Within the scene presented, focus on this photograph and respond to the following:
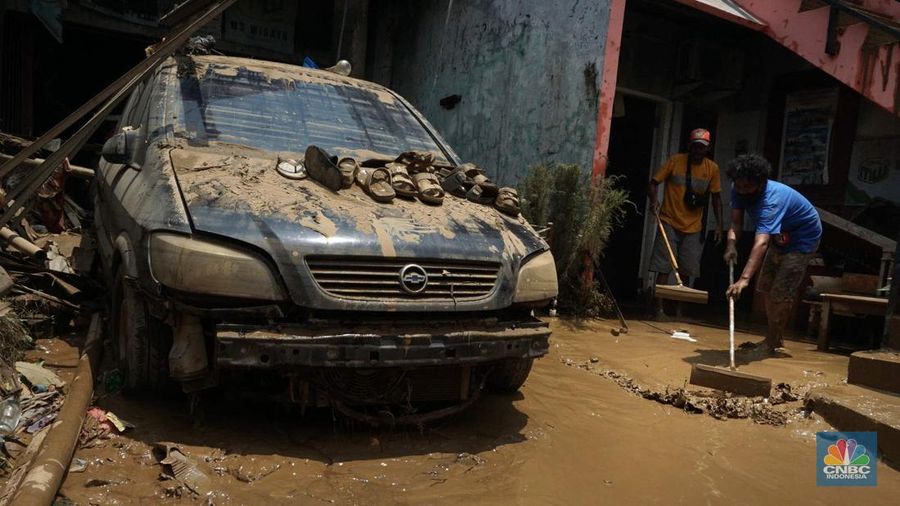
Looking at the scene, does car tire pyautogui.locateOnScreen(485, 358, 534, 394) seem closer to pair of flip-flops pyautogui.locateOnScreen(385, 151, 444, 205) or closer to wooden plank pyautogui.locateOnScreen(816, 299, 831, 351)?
pair of flip-flops pyautogui.locateOnScreen(385, 151, 444, 205)

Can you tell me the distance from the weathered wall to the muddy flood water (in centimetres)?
355

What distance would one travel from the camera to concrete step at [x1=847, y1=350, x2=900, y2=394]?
159 inches

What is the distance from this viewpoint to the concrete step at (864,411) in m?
3.29

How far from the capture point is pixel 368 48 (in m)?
10.9

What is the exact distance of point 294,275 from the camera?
8.52ft

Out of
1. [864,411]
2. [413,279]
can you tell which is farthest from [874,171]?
[413,279]

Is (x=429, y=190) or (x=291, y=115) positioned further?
(x=291, y=115)

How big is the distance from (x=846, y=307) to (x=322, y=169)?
16.7 ft

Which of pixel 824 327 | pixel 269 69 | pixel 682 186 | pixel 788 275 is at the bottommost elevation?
pixel 824 327

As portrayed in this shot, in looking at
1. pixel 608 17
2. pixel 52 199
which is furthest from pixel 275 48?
pixel 608 17

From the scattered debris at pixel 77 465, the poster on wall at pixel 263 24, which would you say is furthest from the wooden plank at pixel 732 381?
the poster on wall at pixel 263 24

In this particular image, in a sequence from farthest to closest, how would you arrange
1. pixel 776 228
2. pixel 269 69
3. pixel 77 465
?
pixel 776 228 → pixel 269 69 → pixel 77 465

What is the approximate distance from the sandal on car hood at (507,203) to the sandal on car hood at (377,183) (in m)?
0.63

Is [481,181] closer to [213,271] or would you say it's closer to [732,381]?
[213,271]
